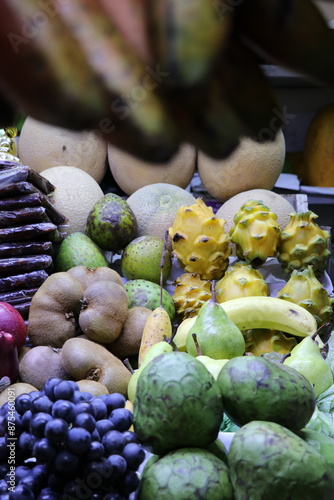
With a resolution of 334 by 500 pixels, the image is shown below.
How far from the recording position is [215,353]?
110 centimetres

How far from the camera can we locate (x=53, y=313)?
1.35 m

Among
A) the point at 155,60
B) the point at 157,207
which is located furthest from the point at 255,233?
the point at 155,60

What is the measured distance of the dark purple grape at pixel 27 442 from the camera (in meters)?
0.72


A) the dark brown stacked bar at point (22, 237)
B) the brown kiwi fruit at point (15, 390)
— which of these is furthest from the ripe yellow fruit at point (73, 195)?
the brown kiwi fruit at point (15, 390)

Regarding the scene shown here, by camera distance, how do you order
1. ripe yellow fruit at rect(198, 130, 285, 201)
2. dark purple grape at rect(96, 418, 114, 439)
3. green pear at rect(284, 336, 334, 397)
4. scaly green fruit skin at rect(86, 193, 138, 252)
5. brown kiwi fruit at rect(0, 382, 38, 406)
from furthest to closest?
1. ripe yellow fruit at rect(198, 130, 285, 201)
2. scaly green fruit skin at rect(86, 193, 138, 252)
3. green pear at rect(284, 336, 334, 397)
4. brown kiwi fruit at rect(0, 382, 38, 406)
5. dark purple grape at rect(96, 418, 114, 439)

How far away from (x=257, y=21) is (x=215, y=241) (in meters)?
0.99

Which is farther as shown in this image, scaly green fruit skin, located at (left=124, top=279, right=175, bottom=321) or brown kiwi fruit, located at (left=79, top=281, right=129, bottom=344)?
scaly green fruit skin, located at (left=124, top=279, right=175, bottom=321)

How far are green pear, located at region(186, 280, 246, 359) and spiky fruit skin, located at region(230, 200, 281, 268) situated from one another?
464 millimetres

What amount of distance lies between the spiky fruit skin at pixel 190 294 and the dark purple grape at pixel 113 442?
84 centimetres

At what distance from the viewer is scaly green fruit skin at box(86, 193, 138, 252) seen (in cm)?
174

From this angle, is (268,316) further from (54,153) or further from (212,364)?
(54,153)

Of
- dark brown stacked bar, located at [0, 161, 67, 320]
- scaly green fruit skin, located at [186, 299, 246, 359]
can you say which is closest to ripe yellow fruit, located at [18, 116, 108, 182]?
dark brown stacked bar, located at [0, 161, 67, 320]

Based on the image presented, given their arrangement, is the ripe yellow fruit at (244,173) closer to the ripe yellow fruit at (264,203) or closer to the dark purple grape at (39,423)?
the ripe yellow fruit at (264,203)

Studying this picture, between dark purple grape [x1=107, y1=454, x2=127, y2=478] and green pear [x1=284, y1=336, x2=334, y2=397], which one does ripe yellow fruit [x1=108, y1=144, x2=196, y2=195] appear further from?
dark purple grape [x1=107, y1=454, x2=127, y2=478]
